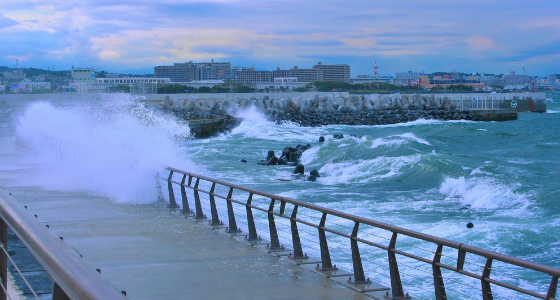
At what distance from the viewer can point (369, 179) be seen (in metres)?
24.0

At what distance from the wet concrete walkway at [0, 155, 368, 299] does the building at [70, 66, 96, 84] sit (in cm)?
8865

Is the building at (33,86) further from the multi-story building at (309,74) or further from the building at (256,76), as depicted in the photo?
the multi-story building at (309,74)

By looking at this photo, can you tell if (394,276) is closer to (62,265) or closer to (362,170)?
(62,265)

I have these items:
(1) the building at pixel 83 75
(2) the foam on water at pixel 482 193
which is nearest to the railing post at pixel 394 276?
(2) the foam on water at pixel 482 193

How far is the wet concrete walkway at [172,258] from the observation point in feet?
21.3

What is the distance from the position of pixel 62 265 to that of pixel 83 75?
342ft

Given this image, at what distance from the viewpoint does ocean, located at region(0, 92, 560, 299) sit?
12.4 metres

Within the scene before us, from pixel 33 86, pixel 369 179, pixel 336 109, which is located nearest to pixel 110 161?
pixel 369 179

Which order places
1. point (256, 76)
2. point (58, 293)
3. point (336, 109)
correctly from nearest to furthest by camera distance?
point (58, 293), point (336, 109), point (256, 76)

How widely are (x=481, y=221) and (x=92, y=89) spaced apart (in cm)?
8343

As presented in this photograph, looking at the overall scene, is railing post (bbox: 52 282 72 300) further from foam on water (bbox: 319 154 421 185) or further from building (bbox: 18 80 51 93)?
building (bbox: 18 80 51 93)

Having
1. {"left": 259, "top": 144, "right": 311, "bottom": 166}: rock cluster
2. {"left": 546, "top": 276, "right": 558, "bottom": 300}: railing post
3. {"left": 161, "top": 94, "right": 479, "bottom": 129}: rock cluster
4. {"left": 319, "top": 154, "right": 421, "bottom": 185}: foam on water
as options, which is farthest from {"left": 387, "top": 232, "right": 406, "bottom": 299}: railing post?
{"left": 161, "top": 94, "right": 479, "bottom": 129}: rock cluster

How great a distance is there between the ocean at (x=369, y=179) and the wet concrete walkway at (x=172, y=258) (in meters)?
0.75

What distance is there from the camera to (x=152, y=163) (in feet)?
46.1
